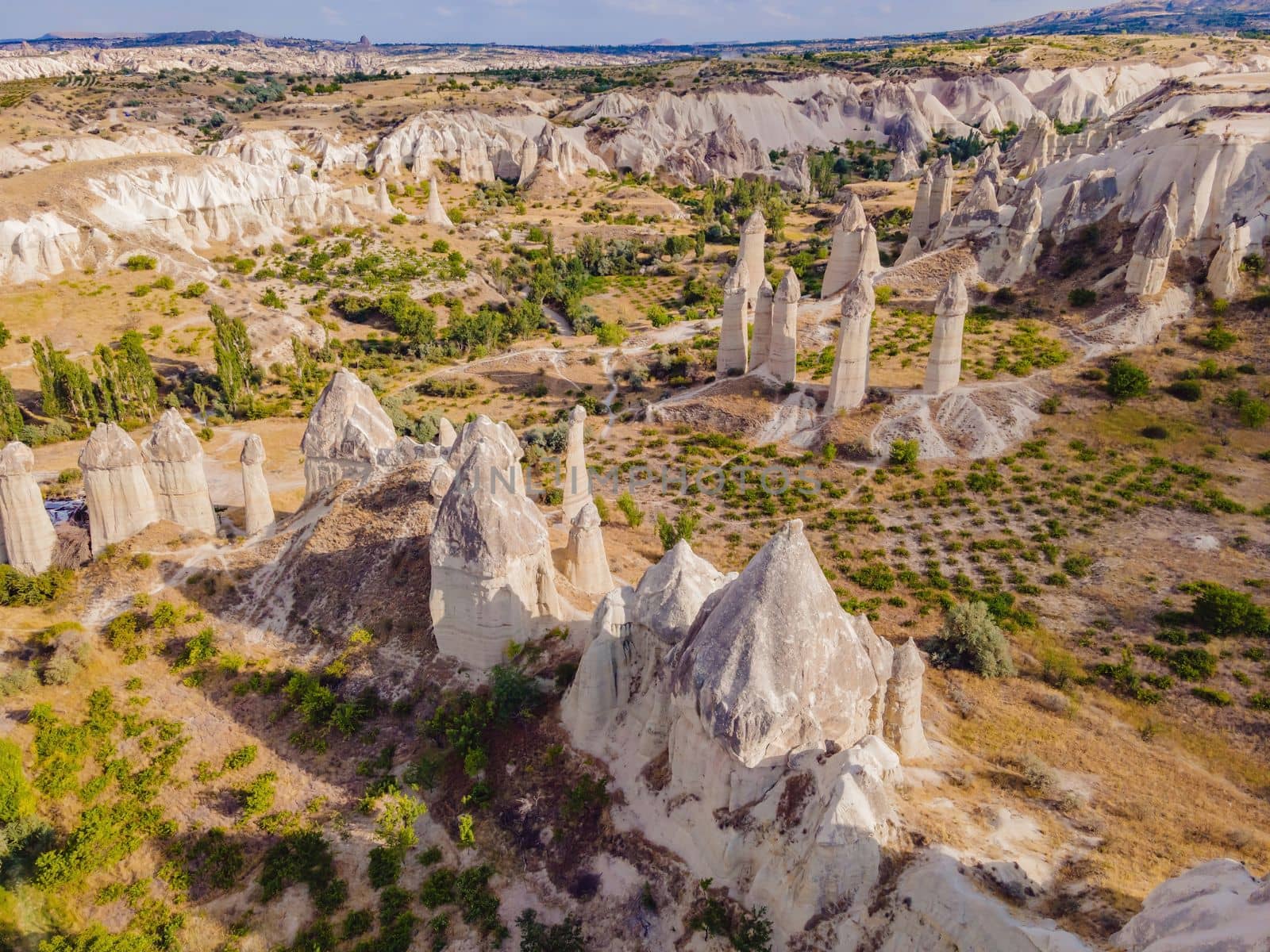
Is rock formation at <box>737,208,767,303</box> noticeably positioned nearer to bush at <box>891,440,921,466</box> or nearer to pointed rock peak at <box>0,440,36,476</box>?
bush at <box>891,440,921,466</box>

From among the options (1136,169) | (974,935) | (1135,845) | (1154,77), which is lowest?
(1135,845)

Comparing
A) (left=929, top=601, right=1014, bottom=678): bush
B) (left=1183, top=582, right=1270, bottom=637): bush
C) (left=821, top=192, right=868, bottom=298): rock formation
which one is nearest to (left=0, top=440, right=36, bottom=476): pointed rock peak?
(left=929, top=601, right=1014, bottom=678): bush

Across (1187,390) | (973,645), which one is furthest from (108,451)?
(1187,390)

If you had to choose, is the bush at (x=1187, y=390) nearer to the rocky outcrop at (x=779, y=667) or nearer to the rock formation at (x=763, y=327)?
the rock formation at (x=763, y=327)

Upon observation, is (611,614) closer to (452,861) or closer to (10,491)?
Result: (452,861)

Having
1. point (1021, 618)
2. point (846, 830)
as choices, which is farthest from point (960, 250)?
point (846, 830)

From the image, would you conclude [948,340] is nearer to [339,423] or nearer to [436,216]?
[339,423]
